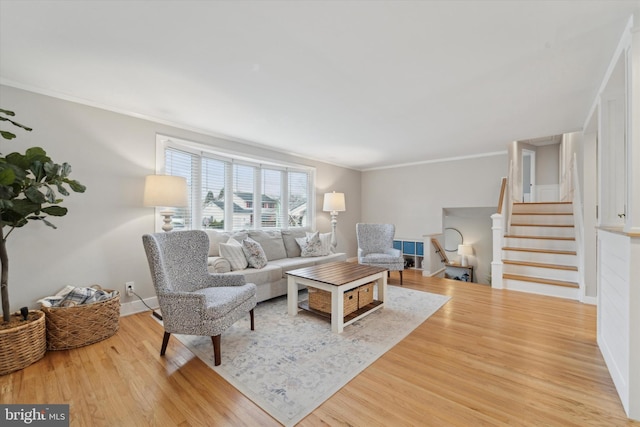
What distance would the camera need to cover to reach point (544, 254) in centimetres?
400

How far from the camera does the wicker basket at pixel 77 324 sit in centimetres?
212

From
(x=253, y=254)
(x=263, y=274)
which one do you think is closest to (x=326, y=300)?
(x=263, y=274)

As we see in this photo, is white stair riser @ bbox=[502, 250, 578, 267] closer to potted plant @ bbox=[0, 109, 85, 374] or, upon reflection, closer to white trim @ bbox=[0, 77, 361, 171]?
white trim @ bbox=[0, 77, 361, 171]

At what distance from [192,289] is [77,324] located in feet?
2.94

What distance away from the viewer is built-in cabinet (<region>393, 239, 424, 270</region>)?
18.3ft

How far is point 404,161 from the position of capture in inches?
219

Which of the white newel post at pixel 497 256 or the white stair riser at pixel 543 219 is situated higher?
the white stair riser at pixel 543 219

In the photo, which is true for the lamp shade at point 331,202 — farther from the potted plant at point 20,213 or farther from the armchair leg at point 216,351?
the potted plant at point 20,213

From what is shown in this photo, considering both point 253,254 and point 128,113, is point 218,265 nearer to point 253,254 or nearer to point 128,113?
point 253,254

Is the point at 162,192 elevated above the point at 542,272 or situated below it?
above

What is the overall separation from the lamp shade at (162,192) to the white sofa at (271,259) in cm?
78

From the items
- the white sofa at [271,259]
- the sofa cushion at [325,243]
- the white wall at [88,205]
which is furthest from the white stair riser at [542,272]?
the white wall at [88,205]

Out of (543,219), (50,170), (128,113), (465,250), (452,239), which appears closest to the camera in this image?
(50,170)

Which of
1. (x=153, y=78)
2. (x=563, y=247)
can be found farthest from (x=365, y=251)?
(x=153, y=78)
